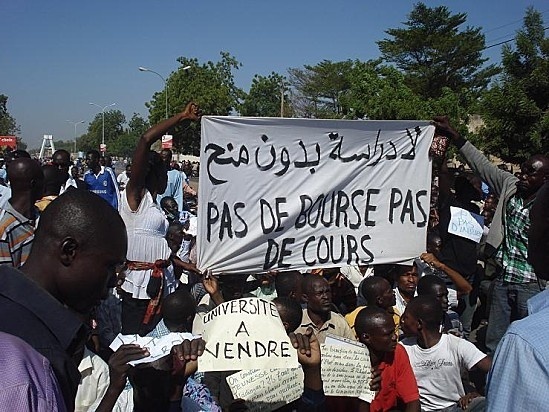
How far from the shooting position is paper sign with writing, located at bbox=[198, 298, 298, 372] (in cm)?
283

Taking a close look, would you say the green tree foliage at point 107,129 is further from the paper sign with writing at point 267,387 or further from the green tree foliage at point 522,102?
the paper sign with writing at point 267,387

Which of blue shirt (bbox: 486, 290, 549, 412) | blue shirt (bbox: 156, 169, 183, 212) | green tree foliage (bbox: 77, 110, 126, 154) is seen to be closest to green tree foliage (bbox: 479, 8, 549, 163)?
blue shirt (bbox: 156, 169, 183, 212)

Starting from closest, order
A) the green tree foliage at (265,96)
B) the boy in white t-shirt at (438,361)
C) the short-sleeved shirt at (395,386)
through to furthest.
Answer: the short-sleeved shirt at (395,386) < the boy in white t-shirt at (438,361) < the green tree foliage at (265,96)

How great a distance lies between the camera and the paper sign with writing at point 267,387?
310 centimetres

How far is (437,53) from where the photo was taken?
3706 cm

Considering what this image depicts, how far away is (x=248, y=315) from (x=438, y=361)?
1499 mm

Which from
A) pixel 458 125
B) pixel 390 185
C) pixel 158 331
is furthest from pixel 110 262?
pixel 458 125

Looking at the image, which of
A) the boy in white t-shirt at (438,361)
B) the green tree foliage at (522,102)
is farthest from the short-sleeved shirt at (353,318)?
the green tree foliage at (522,102)

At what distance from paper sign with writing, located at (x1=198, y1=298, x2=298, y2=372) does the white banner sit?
0.95 metres

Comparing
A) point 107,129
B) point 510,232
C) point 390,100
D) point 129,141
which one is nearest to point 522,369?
point 510,232

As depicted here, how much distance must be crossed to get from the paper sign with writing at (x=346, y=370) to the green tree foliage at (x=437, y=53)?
3498 centimetres

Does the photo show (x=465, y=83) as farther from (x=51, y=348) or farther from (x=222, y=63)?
(x=51, y=348)

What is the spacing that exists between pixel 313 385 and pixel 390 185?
73.2 inches

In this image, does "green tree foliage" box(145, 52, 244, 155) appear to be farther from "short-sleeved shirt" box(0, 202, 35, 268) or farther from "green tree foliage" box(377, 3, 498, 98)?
"short-sleeved shirt" box(0, 202, 35, 268)
